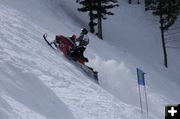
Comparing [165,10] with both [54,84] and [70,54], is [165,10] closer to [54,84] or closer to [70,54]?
[70,54]

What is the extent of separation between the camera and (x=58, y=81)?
48.9ft

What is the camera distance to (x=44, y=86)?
13.6 metres

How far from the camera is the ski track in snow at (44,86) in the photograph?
11805 millimetres

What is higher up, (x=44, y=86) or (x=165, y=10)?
(x=165, y=10)

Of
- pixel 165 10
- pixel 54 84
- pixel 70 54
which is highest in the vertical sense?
pixel 165 10

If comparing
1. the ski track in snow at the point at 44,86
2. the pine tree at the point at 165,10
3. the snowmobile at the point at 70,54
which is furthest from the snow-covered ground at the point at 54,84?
the pine tree at the point at 165,10

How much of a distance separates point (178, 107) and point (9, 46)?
41.8 feet

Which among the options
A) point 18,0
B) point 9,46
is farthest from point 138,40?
point 9,46

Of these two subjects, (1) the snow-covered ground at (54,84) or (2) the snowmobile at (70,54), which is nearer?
(1) the snow-covered ground at (54,84)

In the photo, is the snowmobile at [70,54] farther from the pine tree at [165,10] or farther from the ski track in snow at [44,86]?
the pine tree at [165,10]

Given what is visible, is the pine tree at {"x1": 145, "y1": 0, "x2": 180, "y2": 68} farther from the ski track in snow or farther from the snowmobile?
the ski track in snow

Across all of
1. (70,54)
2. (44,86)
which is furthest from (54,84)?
(70,54)

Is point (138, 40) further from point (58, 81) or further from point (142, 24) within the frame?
point (58, 81)

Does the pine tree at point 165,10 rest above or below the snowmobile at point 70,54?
above
